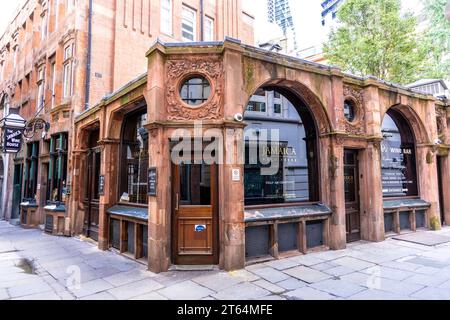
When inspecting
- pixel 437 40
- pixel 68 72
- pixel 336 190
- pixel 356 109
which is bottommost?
pixel 336 190

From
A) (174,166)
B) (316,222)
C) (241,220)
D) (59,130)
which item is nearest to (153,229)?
(174,166)

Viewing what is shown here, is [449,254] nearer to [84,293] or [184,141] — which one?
[184,141]

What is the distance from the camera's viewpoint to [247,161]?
9.16m

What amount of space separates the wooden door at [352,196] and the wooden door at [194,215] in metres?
4.36

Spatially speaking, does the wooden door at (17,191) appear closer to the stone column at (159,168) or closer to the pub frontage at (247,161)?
the pub frontage at (247,161)

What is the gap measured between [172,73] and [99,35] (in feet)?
23.3

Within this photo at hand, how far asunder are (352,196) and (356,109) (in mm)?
2611

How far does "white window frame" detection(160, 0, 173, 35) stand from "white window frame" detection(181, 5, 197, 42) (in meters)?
0.67

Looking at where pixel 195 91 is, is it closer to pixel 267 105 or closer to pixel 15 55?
pixel 267 105

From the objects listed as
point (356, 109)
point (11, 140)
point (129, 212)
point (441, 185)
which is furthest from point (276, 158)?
point (11, 140)

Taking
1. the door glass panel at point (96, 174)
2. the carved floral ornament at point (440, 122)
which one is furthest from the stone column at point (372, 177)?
the door glass panel at point (96, 174)

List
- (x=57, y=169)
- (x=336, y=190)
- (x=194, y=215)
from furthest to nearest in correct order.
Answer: (x=57, y=169), (x=336, y=190), (x=194, y=215)

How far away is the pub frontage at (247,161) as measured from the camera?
6.05m

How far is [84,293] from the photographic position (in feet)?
15.7
